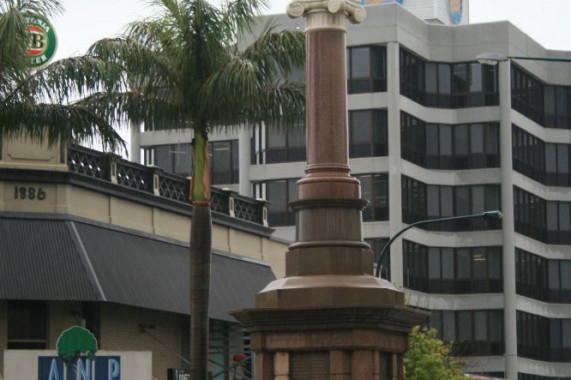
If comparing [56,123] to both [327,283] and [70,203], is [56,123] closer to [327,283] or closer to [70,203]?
[70,203]

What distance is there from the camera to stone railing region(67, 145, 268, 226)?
41531 mm

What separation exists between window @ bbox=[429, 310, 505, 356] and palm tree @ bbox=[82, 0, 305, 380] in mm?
43493

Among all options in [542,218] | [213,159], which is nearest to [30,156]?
[213,159]

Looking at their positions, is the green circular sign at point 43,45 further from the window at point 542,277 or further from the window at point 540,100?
the window at point 540,100

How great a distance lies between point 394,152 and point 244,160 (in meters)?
7.44

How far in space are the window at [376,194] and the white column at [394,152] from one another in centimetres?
33

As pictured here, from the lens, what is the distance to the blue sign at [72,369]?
109 ft

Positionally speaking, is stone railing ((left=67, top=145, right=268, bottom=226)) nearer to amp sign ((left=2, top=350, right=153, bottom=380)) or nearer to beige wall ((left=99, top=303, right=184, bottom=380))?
beige wall ((left=99, top=303, right=184, bottom=380))

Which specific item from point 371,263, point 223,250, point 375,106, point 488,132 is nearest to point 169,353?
point 223,250

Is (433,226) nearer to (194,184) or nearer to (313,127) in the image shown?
(194,184)

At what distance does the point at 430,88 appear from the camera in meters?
79.4

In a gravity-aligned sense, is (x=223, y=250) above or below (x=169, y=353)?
above

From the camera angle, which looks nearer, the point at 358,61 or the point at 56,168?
the point at 56,168

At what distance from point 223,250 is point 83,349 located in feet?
50.6
